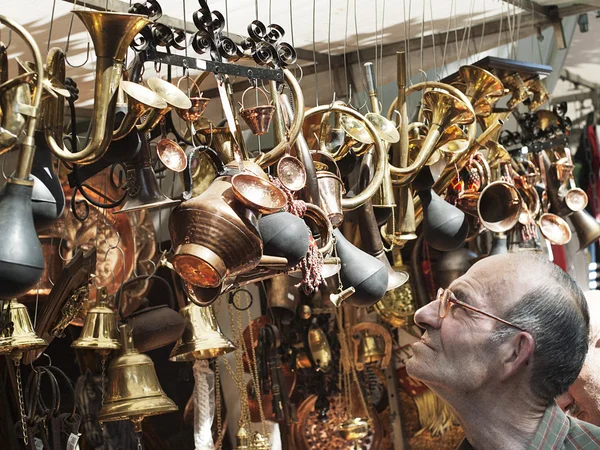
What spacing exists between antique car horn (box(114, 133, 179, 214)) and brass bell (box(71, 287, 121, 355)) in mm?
572

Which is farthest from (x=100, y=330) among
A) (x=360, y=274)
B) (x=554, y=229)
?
(x=554, y=229)

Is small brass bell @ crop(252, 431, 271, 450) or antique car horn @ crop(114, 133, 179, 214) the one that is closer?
antique car horn @ crop(114, 133, 179, 214)

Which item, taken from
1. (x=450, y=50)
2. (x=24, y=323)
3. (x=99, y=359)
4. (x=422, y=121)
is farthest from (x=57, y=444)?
(x=450, y=50)

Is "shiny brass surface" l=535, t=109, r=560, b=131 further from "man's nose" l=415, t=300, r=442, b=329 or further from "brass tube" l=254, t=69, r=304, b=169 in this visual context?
"man's nose" l=415, t=300, r=442, b=329

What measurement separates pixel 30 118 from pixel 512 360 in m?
1.12

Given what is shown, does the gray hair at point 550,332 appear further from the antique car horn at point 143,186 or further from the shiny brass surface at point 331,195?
the antique car horn at point 143,186

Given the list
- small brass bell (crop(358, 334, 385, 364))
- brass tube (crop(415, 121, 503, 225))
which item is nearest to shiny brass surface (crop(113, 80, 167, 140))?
brass tube (crop(415, 121, 503, 225))

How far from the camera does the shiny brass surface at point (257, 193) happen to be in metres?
2.26

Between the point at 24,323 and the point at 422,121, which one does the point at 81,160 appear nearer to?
the point at 24,323

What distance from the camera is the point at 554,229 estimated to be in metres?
4.25

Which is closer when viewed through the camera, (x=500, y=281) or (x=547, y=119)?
(x=500, y=281)

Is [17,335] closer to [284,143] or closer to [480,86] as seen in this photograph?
[284,143]

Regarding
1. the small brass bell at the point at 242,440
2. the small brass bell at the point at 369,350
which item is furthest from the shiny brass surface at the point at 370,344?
the small brass bell at the point at 242,440

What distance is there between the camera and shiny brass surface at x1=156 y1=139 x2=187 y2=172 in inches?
93.5
